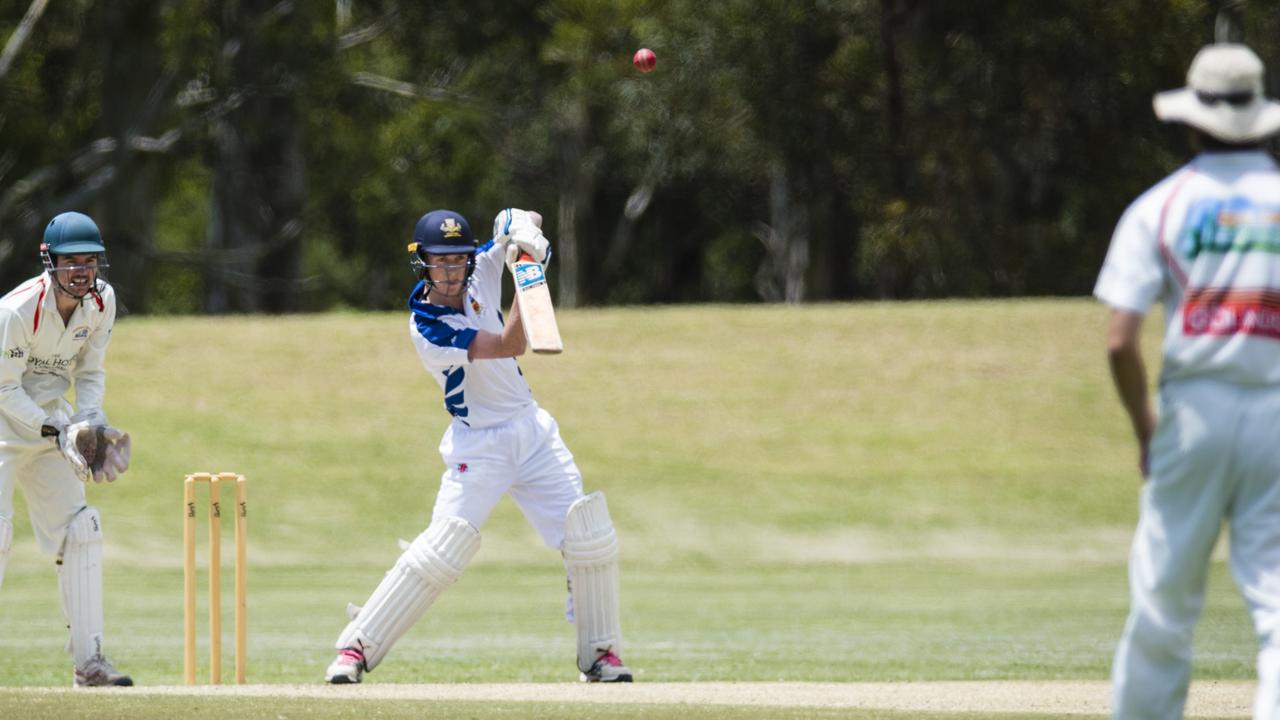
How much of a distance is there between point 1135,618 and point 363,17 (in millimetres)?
27503

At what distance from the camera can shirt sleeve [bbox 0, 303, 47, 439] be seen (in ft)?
22.2

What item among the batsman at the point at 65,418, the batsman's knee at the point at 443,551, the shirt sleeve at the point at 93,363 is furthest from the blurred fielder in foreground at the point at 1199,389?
the shirt sleeve at the point at 93,363

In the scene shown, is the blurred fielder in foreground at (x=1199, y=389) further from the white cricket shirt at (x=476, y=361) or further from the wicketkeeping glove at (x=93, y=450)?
the wicketkeeping glove at (x=93, y=450)

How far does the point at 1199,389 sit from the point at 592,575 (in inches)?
134

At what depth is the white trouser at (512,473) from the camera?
7.07m

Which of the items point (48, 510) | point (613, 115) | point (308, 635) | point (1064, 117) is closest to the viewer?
point (48, 510)

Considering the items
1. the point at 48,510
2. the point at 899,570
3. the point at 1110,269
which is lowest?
the point at 899,570

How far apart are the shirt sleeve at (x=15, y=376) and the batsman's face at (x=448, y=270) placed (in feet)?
4.76

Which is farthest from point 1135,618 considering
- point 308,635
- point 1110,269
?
point 308,635

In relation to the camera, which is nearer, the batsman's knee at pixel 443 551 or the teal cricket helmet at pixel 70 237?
the teal cricket helmet at pixel 70 237

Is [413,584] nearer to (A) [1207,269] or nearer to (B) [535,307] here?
(B) [535,307]

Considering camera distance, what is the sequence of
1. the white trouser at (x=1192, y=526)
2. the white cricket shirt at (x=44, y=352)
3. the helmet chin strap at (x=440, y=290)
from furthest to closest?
the helmet chin strap at (x=440, y=290)
the white cricket shirt at (x=44, y=352)
the white trouser at (x=1192, y=526)

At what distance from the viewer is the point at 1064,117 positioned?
2873 centimetres

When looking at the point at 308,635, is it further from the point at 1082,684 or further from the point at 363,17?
the point at 363,17
